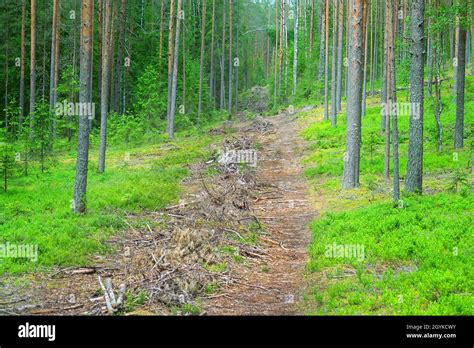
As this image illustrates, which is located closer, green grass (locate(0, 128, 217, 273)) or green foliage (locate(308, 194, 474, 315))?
green foliage (locate(308, 194, 474, 315))

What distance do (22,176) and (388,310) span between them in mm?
16225

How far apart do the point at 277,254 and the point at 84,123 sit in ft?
20.5

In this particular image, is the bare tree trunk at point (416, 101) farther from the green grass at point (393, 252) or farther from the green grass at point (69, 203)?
the green grass at point (69, 203)

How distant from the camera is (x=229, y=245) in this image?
10.5 meters

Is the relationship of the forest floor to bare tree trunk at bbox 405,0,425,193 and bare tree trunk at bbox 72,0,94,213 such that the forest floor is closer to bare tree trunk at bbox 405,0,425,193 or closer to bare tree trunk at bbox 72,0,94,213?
bare tree trunk at bbox 72,0,94,213

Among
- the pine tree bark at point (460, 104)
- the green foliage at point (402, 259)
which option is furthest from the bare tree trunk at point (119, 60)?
the green foliage at point (402, 259)

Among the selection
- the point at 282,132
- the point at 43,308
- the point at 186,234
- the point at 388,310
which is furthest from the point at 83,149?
the point at 282,132

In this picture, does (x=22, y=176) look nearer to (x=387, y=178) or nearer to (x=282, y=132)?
(x=387, y=178)

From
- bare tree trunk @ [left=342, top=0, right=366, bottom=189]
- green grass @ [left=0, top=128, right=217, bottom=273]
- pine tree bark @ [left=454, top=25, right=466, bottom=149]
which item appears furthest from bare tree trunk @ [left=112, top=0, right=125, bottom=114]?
pine tree bark @ [left=454, top=25, right=466, bottom=149]

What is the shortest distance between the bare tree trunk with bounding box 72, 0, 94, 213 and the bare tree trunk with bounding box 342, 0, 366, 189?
8.34 m

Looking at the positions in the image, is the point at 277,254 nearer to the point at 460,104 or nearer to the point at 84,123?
the point at 84,123

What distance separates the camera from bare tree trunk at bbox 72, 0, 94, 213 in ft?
41.7

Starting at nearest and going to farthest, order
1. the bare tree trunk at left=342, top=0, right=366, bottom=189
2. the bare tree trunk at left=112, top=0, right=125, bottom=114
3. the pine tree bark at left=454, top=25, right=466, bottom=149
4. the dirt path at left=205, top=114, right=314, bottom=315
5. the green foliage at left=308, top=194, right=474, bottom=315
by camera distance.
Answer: the green foliage at left=308, top=194, right=474, bottom=315 → the dirt path at left=205, top=114, right=314, bottom=315 → the bare tree trunk at left=342, top=0, right=366, bottom=189 → the pine tree bark at left=454, top=25, right=466, bottom=149 → the bare tree trunk at left=112, top=0, right=125, bottom=114

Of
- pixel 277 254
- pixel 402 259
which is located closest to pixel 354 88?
pixel 277 254
